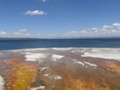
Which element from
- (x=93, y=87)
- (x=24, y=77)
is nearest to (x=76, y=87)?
(x=93, y=87)

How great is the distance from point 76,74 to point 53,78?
4.06 meters

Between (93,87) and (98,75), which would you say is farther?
(98,75)

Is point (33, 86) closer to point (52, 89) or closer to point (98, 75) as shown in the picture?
point (52, 89)

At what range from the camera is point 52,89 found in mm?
20969

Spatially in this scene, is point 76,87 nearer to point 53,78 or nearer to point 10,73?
point 53,78

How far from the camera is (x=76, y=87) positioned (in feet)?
71.2

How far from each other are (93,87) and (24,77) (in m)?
9.34

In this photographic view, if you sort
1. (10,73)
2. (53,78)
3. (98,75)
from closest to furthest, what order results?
(53,78), (98,75), (10,73)

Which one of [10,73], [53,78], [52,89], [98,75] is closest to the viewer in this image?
[52,89]

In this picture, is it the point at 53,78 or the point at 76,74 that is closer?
the point at 53,78

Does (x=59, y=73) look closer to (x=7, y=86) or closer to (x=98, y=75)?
(x=98, y=75)

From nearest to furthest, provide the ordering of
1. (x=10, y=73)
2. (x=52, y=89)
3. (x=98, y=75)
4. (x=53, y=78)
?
(x=52, y=89) → (x=53, y=78) → (x=98, y=75) → (x=10, y=73)

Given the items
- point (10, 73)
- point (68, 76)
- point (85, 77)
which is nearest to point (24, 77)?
point (10, 73)

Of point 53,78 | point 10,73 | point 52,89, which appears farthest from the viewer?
point 10,73
